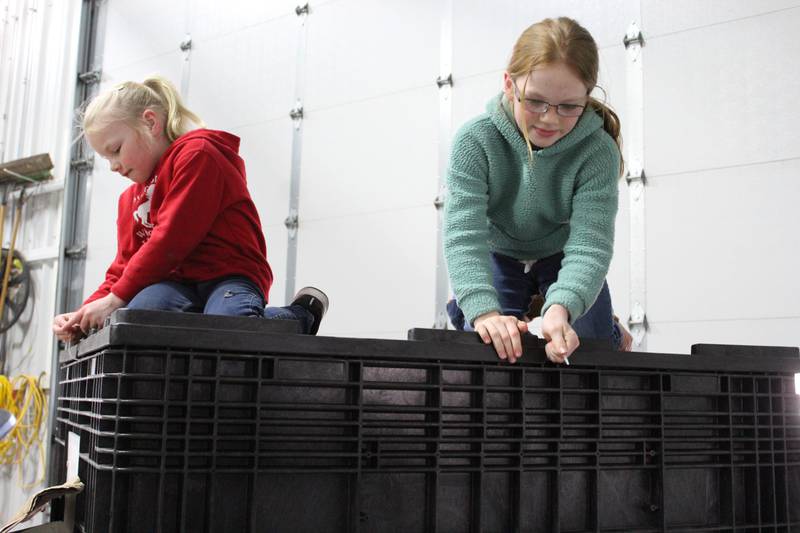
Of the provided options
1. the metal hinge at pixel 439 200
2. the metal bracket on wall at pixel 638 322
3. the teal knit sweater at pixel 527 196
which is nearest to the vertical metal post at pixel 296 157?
the metal hinge at pixel 439 200

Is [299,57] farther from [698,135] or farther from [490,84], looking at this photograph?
[698,135]

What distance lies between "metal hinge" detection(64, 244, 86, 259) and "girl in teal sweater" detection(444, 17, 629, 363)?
3.53m

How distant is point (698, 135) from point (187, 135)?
161 cm

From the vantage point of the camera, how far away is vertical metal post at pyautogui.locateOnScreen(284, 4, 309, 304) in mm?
3430

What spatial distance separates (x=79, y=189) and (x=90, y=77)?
65cm

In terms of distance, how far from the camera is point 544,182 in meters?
1.40

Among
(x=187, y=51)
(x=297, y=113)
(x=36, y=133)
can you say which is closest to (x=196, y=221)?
(x=297, y=113)

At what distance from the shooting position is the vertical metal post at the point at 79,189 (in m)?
4.51

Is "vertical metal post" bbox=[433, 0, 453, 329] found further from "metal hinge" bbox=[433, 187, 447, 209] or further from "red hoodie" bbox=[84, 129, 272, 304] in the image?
"red hoodie" bbox=[84, 129, 272, 304]

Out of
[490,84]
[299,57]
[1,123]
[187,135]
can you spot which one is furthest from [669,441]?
[1,123]

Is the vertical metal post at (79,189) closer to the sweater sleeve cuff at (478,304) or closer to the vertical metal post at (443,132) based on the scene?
the vertical metal post at (443,132)

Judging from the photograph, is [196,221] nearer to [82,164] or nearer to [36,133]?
[82,164]

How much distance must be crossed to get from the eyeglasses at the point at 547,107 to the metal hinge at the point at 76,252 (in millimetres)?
3770

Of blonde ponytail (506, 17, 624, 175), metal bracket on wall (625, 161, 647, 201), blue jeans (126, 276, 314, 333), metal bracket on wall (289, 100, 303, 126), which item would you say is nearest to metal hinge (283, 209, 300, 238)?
metal bracket on wall (289, 100, 303, 126)
